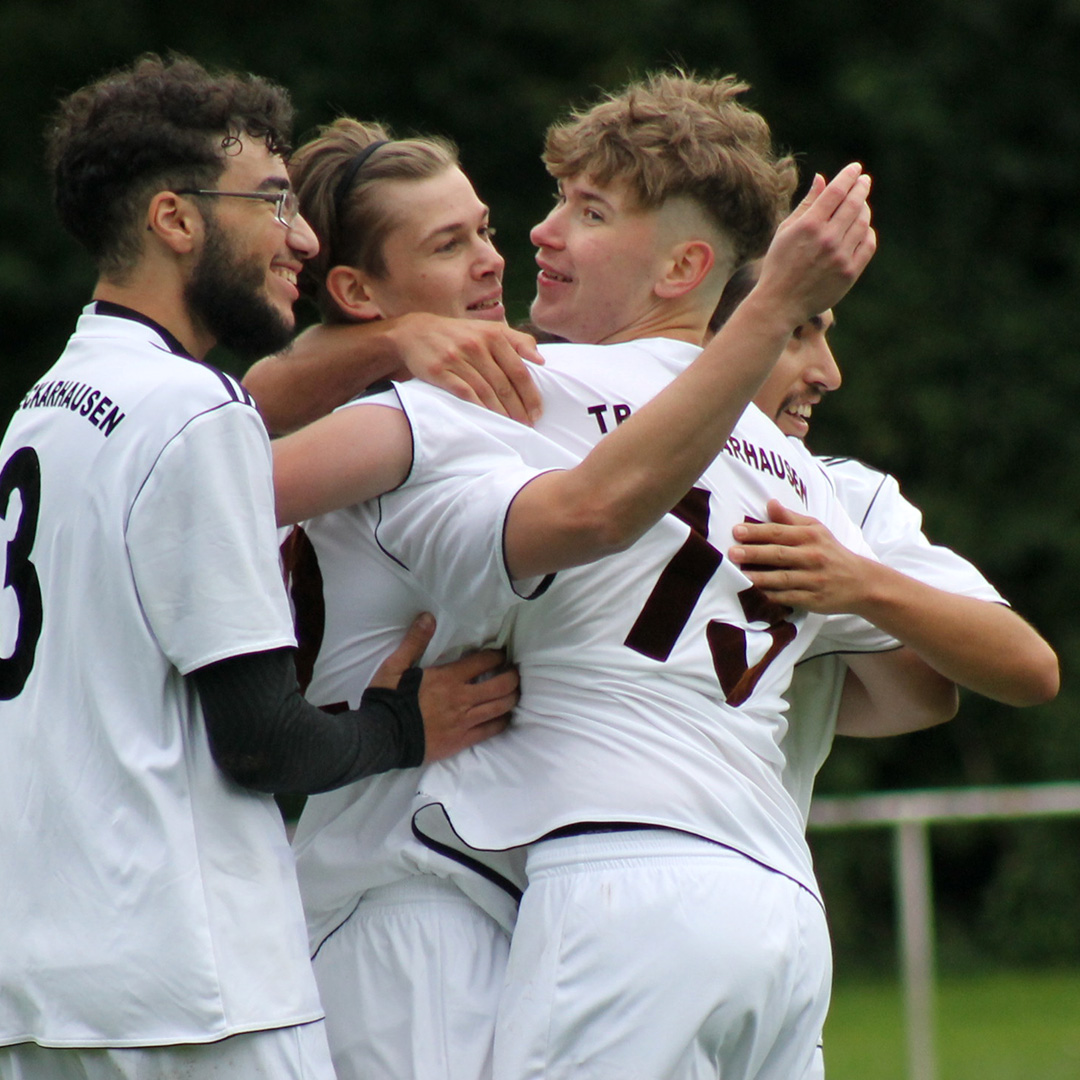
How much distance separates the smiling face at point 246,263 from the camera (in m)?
2.90

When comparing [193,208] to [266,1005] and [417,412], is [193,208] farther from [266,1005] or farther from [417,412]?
[266,1005]

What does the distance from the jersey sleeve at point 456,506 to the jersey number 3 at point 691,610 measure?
208mm

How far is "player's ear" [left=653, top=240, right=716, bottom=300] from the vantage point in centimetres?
304

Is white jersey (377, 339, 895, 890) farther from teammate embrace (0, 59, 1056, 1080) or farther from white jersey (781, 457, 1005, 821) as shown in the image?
white jersey (781, 457, 1005, 821)

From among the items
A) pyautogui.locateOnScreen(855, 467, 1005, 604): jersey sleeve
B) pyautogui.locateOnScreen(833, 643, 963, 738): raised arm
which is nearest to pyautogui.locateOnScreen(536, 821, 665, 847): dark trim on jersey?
pyautogui.locateOnScreen(833, 643, 963, 738): raised arm

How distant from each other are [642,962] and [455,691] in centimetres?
53

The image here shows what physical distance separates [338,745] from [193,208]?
3.11ft

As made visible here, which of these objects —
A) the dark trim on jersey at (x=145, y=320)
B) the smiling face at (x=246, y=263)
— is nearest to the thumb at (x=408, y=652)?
the dark trim on jersey at (x=145, y=320)

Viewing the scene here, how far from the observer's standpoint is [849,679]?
348 cm

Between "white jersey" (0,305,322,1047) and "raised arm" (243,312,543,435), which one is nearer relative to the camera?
"white jersey" (0,305,322,1047)

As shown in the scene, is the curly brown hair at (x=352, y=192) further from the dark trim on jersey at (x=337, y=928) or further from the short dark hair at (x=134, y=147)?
the dark trim on jersey at (x=337, y=928)

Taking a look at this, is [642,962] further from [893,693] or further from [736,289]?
[736,289]

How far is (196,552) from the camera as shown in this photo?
254 centimetres

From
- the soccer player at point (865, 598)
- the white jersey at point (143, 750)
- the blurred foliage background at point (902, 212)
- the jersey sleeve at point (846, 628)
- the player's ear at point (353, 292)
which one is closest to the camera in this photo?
the white jersey at point (143, 750)
